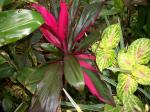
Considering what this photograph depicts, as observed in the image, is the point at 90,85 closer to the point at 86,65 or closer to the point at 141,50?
the point at 86,65

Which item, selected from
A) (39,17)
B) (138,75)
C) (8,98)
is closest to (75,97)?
(8,98)

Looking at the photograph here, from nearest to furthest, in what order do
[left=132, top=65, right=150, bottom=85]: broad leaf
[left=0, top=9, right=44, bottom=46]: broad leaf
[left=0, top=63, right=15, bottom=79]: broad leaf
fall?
[left=0, top=9, right=44, bottom=46]: broad leaf
[left=132, top=65, right=150, bottom=85]: broad leaf
[left=0, top=63, right=15, bottom=79]: broad leaf

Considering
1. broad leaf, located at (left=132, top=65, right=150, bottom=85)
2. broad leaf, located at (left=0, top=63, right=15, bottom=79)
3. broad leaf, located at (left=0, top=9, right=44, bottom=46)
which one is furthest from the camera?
broad leaf, located at (left=0, top=63, right=15, bottom=79)

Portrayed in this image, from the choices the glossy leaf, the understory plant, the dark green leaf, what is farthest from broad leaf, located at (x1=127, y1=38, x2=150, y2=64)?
the dark green leaf

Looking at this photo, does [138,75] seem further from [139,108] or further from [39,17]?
[39,17]

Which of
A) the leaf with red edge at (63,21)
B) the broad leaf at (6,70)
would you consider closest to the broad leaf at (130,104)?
the leaf with red edge at (63,21)

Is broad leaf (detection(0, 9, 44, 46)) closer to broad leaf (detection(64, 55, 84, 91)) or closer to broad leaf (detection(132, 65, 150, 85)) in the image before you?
broad leaf (detection(64, 55, 84, 91))
